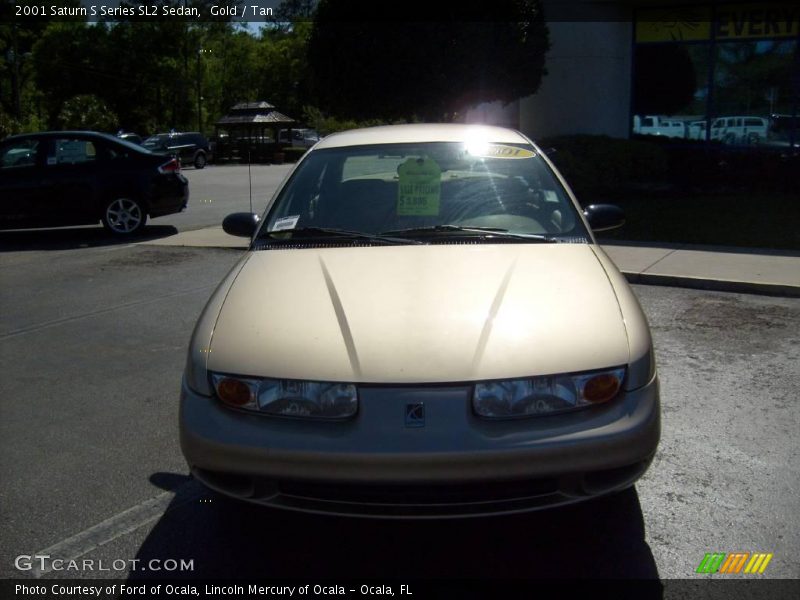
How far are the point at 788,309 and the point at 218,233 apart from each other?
25.9ft

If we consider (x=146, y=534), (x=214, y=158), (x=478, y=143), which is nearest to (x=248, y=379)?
(x=146, y=534)

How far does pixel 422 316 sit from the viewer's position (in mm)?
3207

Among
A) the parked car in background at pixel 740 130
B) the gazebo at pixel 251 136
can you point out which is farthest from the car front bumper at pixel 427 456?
the gazebo at pixel 251 136

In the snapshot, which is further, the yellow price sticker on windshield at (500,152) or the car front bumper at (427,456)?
the yellow price sticker on windshield at (500,152)

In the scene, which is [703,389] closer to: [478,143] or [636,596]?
[478,143]

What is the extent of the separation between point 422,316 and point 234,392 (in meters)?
0.73

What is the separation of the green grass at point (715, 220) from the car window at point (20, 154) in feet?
26.1

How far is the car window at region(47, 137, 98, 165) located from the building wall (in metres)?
9.30

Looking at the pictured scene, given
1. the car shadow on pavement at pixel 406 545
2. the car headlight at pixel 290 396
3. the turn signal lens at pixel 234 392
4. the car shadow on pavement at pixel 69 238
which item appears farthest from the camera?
the car shadow on pavement at pixel 69 238

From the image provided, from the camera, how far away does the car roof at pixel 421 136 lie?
4.75m

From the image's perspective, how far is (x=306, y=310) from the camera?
10.9 feet

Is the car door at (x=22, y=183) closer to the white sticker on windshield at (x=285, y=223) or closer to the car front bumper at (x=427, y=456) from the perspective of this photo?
the white sticker on windshield at (x=285, y=223)

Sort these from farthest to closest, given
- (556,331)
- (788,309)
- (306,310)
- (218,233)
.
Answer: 1. (218,233)
2. (788,309)
3. (306,310)
4. (556,331)

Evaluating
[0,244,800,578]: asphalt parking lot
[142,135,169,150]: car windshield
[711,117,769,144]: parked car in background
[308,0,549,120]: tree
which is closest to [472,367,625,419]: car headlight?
[0,244,800,578]: asphalt parking lot
